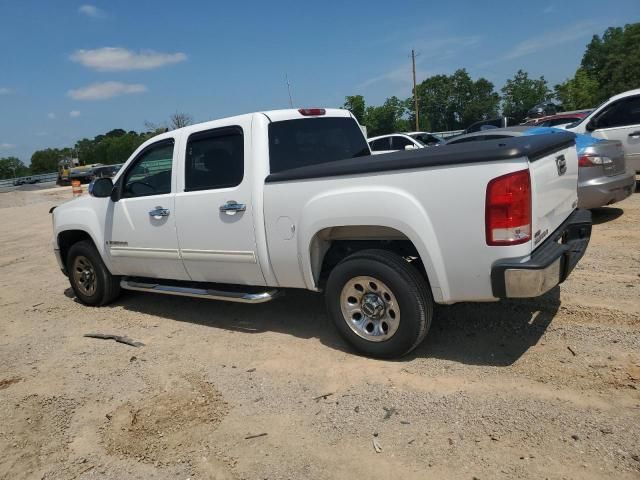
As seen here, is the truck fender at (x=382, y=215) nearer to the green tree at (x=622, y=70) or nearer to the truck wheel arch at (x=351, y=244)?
the truck wheel arch at (x=351, y=244)

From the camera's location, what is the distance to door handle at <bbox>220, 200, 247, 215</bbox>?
4.27 m

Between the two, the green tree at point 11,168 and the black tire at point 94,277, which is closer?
the black tire at point 94,277

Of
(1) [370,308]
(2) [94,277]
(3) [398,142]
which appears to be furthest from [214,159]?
(3) [398,142]

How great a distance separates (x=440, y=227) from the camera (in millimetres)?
3336

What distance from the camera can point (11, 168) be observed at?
11775 cm

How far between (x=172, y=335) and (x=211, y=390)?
140 cm

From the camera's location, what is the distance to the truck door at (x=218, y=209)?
4.32m

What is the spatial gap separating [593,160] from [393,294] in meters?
4.96

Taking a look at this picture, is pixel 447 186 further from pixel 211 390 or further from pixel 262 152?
pixel 211 390

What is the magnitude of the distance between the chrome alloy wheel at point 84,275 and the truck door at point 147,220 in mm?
618

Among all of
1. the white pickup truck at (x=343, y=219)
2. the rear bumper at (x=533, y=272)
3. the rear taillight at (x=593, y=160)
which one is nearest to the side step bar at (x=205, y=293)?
the white pickup truck at (x=343, y=219)

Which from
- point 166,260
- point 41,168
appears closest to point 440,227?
point 166,260

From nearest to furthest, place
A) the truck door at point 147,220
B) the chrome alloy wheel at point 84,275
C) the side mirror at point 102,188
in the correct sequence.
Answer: the truck door at point 147,220
the side mirror at point 102,188
the chrome alloy wheel at point 84,275

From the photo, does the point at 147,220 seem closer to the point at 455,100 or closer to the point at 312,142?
the point at 312,142
